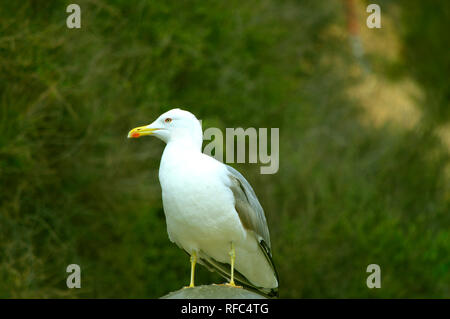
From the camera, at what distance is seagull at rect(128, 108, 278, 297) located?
639 centimetres

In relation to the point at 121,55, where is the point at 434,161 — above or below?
below

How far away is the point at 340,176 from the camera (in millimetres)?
17125

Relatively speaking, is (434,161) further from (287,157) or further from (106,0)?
(106,0)

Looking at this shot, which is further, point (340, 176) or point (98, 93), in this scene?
point (340, 176)

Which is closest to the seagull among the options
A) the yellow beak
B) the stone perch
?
the yellow beak

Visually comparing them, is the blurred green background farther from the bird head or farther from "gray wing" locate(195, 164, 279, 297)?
the bird head

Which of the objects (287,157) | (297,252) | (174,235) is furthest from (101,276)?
(174,235)

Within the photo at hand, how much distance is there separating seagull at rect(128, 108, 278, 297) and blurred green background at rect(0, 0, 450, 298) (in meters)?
5.05

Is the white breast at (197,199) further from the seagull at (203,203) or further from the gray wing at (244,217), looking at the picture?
the gray wing at (244,217)

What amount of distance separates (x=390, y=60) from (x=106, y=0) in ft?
53.1

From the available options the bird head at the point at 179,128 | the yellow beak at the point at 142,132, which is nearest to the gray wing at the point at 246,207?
the bird head at the point at 179,128

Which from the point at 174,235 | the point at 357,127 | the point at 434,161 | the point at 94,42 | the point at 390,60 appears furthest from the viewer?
the point at 390,60

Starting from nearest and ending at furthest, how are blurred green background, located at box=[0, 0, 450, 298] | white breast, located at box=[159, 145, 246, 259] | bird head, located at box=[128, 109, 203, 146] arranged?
white breast, located at box=[159, 145, 246, 259], bird head, located at box=[128, 109, 203, 146], blurred green background, located at box=[0, 0, 450, 298]

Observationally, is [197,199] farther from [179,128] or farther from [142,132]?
[142,132]
